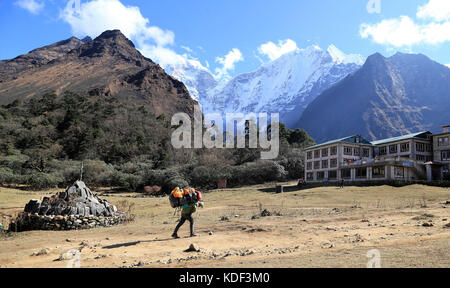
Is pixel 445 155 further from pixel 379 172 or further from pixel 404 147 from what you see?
pixel 379 172

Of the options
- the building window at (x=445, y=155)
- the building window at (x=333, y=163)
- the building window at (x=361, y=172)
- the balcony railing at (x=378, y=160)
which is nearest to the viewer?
the balcony railing at (x=378, y=160)

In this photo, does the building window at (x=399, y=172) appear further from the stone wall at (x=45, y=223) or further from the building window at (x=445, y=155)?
the stone wall at (x=45, y=223)

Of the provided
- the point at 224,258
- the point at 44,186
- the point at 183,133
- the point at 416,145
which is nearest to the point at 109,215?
the point at 224,258

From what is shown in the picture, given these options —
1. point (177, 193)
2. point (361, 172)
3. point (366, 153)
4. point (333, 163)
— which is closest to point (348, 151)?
point (333, 163)

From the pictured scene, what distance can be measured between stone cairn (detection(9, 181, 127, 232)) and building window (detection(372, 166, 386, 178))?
34.5 metres

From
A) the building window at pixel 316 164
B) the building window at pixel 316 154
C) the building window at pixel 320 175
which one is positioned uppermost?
the building window at pixel 316 154

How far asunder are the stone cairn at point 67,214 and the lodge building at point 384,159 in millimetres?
34828

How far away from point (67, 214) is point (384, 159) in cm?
3760

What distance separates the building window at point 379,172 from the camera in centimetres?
4080

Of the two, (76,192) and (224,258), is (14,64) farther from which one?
(224,258)

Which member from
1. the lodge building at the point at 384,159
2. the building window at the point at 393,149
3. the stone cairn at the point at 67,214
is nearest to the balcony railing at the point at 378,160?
the lodge building at the point at 384,159

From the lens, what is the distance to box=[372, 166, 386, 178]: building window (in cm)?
4080

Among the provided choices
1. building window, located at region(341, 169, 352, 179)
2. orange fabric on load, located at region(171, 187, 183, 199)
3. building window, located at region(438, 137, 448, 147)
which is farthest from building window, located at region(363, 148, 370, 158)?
orange fabric on load, located at region(171, 187, 183, 199)
